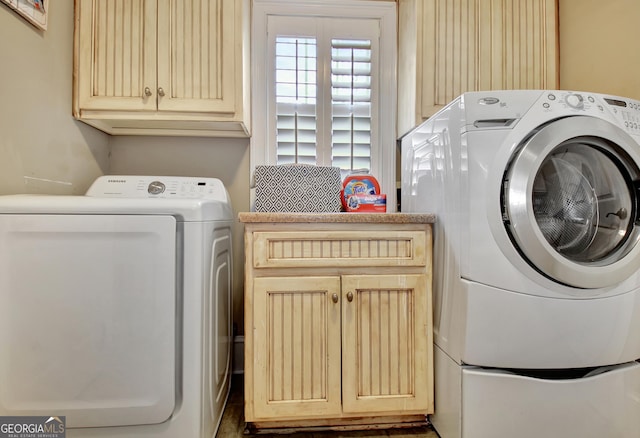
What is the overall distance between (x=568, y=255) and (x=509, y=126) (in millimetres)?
490

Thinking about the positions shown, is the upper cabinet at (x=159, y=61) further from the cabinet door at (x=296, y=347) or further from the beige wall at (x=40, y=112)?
the cabinet door at (x=296, y=347)

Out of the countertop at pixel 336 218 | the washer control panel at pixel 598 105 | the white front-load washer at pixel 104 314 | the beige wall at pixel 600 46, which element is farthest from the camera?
the beige wall at pixel 600 46

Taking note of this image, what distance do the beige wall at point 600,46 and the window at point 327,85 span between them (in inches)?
34.9

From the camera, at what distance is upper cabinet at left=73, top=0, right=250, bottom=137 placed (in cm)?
149

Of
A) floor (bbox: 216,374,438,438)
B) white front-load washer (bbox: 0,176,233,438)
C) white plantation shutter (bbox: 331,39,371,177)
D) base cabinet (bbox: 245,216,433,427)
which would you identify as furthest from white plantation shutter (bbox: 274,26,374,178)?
floor (bbox: 216,374,438,438)

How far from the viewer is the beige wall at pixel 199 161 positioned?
183cm

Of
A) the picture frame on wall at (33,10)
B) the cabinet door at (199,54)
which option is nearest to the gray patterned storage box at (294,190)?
the cabinet door at (199,54)

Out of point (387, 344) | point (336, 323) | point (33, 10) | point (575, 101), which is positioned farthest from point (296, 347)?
point (33, 10)

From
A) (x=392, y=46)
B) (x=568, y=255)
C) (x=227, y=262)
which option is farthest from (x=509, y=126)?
(x=227, y=262)

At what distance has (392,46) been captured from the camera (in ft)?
6.30

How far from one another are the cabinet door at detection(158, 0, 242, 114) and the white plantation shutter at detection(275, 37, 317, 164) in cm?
42

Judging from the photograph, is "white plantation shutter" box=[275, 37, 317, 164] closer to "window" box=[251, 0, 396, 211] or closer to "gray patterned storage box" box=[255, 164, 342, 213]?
"window" box=[251, 0, 396, 211]

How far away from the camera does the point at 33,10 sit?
4.14ft

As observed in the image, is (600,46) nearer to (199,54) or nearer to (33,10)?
(199,54)
